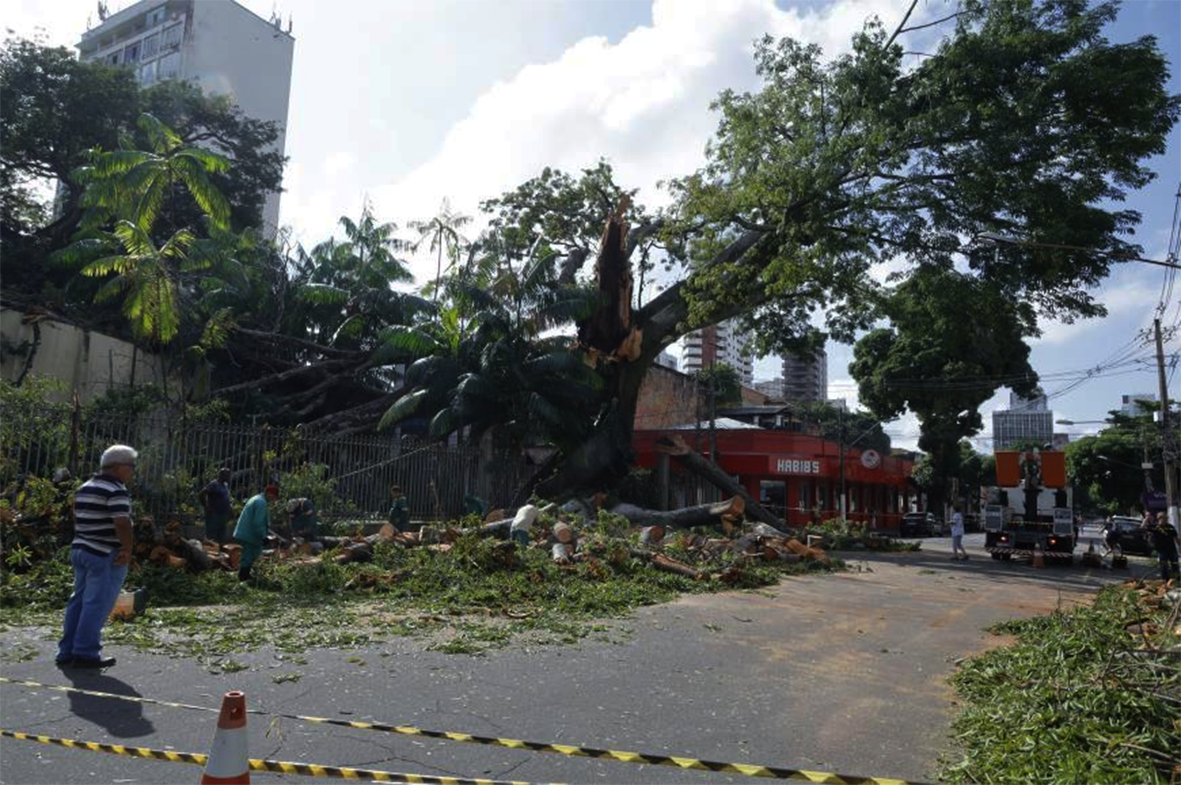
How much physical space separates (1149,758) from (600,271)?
838 inches

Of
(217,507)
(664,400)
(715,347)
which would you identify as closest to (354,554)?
(217,507)

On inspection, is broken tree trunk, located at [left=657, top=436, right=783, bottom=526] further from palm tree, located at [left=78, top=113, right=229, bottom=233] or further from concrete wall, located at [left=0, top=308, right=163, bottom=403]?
concrete wall, located at [left=0, top=308, right=163, bottom=403]

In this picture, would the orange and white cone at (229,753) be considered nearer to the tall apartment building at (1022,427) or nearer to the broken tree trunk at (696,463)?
the broken tree trunk at (696,463)

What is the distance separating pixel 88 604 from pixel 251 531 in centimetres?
456

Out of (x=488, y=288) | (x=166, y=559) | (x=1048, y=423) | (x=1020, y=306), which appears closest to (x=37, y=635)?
(x=166, y=559)

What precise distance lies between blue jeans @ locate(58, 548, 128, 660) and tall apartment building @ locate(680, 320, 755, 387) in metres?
25.0

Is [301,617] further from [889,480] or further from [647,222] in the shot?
[889,480]

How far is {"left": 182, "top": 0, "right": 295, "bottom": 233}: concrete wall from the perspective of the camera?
6003cm

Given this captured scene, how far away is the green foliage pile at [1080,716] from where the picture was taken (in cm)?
415

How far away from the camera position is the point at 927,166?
19.3m

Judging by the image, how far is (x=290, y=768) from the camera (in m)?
3.92

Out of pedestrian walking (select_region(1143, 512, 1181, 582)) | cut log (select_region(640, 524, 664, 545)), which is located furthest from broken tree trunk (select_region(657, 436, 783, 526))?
pedestrian walking (select_region(1143, 512, 1181, 582))

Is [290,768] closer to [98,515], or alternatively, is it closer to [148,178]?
[98,515]

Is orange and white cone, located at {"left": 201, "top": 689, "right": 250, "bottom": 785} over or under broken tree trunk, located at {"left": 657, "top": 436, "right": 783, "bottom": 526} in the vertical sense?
under
